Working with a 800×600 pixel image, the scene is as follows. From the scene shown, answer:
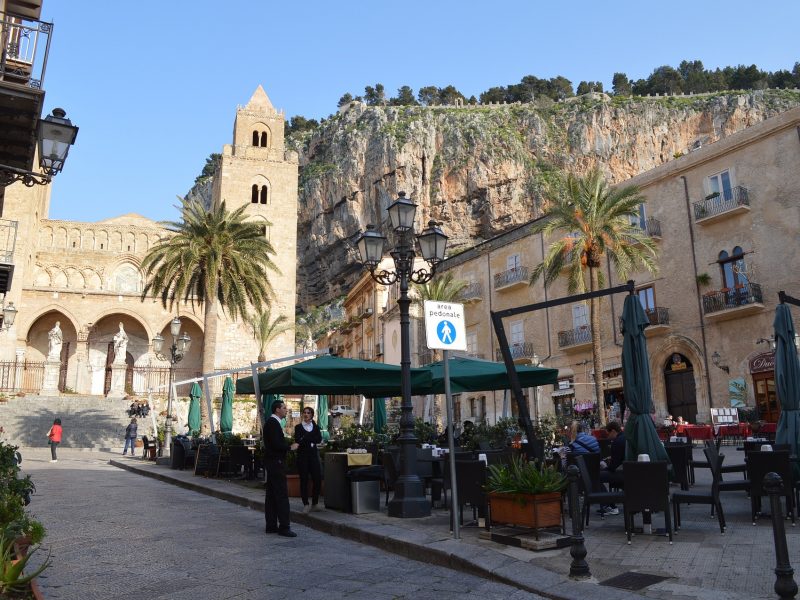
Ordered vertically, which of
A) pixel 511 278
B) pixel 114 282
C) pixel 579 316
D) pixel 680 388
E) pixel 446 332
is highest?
pixel 114 282

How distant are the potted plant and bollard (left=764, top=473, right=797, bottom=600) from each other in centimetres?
213

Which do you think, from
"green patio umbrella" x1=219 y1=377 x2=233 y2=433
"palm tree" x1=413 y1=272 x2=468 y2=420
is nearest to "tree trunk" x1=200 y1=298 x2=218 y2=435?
"green patio umbrella" x1=219 y1=377 x2=233 y2=433

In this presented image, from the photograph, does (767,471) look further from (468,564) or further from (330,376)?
(330,376)

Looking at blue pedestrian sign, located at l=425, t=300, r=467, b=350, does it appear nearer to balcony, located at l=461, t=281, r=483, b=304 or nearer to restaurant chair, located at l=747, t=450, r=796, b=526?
restaurant chair, located at l=747, t=450, r=796, b=526

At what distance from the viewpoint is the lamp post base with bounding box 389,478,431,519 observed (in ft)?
25.8

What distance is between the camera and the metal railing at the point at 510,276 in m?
30.7

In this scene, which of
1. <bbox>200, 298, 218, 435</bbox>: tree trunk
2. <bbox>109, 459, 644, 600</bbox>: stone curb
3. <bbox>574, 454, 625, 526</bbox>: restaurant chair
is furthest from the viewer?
<bbox>200, 298, 218, 435</bbox>: tree trunk

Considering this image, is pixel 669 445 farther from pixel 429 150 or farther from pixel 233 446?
pixel 429 150

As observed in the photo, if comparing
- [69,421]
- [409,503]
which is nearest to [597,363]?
[409,503]

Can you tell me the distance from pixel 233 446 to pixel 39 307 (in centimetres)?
3395

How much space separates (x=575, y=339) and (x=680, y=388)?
4660 mm

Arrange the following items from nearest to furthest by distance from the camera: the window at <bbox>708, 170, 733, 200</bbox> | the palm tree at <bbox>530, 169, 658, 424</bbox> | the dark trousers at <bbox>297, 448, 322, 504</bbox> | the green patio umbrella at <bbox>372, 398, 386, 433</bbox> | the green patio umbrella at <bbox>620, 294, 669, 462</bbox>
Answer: the green patio umbrella at <bbox>620, 294, 669, 462</bbox>
the dark trousers at <bbox>297, 448, 322, 504</bbox>
the green patio umbrella at <bbox>372, 398, 386, 433</bbox>
the palm tree at <bbox>530, 169, 658, 424</bbox>
the window at <bbox>708, 170, 733, 200</bbox>

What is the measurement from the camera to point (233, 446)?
45.4 feet

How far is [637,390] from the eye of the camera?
756cm
